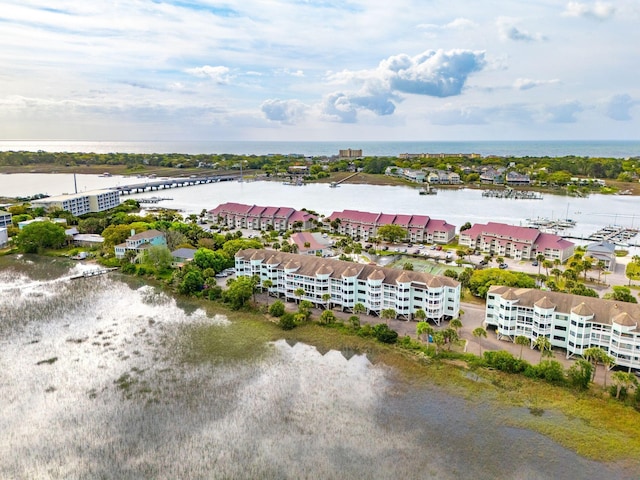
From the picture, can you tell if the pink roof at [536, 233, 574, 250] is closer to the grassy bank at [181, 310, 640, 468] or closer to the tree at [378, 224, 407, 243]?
the tree at [378, 224, 407, 243]

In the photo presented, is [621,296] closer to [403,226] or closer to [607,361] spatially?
[607,361]

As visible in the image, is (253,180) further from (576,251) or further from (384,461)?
(384,461)

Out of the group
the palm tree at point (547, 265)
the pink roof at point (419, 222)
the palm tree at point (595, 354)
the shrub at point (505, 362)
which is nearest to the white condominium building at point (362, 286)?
the shrub at point (505, 362)

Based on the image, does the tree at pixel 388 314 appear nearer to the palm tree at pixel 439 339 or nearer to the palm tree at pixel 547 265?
the palm tree at pixel 439 339

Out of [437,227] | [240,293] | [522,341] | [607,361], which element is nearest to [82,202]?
[240,293]

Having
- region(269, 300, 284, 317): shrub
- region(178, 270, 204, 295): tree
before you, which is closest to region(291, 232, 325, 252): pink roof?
region(178, 270, 204, 295): tree
